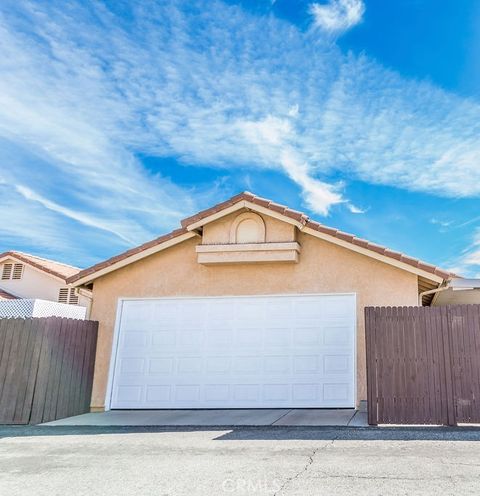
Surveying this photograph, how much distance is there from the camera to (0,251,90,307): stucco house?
22250mm

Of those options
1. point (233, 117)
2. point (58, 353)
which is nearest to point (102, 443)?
point (58, 353)

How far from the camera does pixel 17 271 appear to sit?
76.2ft

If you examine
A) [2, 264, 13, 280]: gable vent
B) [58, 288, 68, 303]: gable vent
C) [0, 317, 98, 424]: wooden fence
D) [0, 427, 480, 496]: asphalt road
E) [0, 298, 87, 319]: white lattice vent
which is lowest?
[0, 427, 480, 496]: asphalt road

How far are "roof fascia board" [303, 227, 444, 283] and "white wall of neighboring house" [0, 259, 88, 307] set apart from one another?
1437 centimetres

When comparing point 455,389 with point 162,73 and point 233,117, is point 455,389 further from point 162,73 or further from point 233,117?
point 162,73

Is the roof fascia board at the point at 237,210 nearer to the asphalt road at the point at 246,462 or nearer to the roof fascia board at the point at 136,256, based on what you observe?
the roof fascia board at the point at 136,256

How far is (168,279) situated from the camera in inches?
488

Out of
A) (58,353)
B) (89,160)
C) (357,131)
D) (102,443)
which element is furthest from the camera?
(89,160)

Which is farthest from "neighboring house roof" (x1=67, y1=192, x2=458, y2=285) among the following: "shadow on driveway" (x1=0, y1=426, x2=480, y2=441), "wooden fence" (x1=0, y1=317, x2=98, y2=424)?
"shadow on driveway" (x1=0, y1=426, x2=480, y2=441)

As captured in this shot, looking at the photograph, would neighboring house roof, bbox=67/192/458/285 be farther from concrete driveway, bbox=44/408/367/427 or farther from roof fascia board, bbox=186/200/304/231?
concrete driveway, bbox=44/408/367/427

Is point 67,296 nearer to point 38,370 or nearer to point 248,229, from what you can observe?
point 38,370

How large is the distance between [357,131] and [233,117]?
129 inches

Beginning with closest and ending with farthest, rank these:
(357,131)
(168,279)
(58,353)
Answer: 1. (58,353)
2. (168,279)
3. (357,131)

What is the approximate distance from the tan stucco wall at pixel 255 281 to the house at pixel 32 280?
9.94 metres
